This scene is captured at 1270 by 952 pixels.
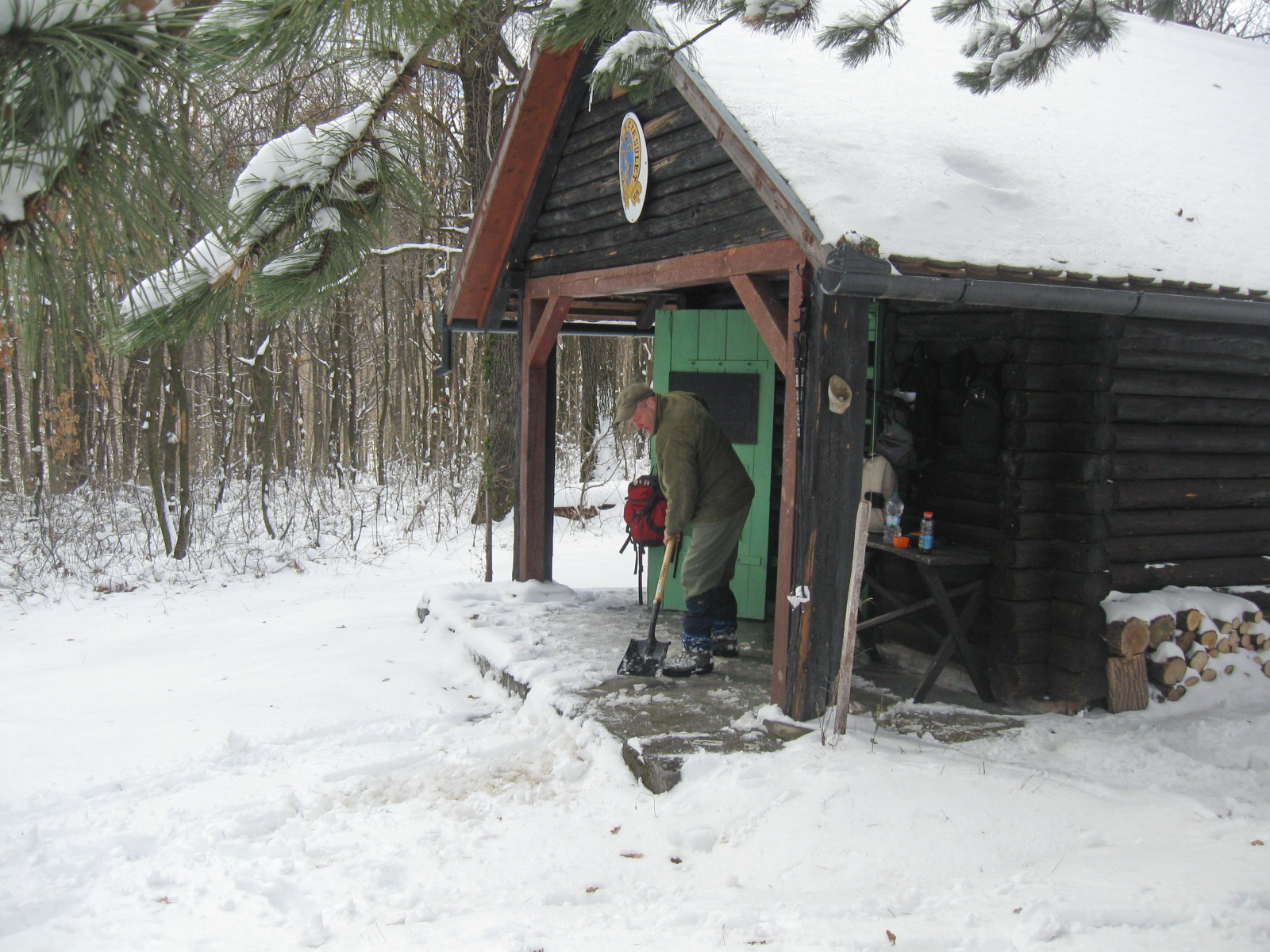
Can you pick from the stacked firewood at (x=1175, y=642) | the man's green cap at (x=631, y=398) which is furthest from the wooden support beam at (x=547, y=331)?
the stacked firewood at (x=1175, y=642)

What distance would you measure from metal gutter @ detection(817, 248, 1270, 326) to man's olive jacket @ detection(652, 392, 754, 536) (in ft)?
6.33

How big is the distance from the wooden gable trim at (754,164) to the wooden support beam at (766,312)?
0.48 meters

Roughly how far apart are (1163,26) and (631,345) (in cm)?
1164

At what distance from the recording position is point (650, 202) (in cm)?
695

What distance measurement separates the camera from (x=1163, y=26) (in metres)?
11.2

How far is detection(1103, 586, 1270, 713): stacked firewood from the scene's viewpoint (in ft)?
19.7

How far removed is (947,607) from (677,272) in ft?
9.19

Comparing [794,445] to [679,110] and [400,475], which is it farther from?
[400,475]

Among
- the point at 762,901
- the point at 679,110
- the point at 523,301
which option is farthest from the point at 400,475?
the point at 762,901

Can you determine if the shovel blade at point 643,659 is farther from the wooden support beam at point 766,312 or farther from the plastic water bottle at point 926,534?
the wooden support beam at point 766,312

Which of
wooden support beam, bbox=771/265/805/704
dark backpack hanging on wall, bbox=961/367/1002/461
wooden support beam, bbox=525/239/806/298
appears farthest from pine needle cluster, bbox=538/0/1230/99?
dark backpack hanging on wall, bbox=961/367/1002/461

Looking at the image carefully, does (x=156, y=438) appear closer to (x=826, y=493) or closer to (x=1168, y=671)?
(x=826, y=493)

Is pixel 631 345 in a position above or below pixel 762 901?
above

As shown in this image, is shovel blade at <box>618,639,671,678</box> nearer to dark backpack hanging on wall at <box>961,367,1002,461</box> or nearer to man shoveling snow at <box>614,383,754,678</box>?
man shoveling snow at <box>614,383,754,678</box>
